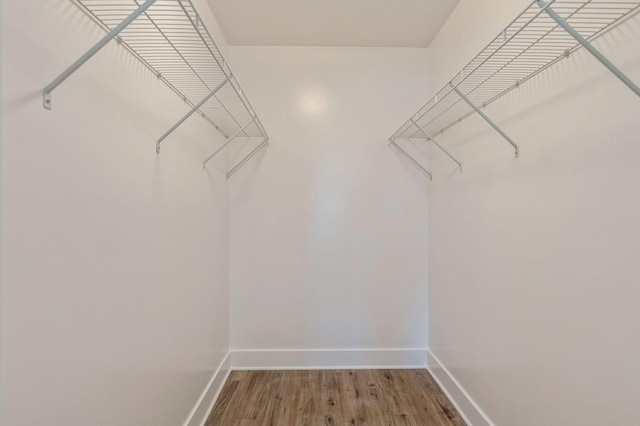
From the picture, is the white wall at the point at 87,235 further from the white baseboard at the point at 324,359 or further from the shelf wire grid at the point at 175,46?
the white baseboard at the point at 324,359

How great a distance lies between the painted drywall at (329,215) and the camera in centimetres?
243

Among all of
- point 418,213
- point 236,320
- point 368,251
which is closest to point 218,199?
point 236,320

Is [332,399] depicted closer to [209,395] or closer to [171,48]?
[209,395]

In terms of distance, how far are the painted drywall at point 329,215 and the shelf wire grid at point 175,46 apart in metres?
0.67

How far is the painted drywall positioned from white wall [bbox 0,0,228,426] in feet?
2.84

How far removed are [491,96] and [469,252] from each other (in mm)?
837

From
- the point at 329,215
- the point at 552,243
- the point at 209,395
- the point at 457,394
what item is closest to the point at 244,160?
the point at 329,215

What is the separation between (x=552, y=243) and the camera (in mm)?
1193

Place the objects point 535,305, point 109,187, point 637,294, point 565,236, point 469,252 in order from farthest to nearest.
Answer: point 469,252 → point 535,305 → point 565,236 → point 109,187 → point 637,294

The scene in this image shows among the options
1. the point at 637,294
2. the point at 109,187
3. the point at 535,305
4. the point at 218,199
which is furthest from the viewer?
the point at 218,199

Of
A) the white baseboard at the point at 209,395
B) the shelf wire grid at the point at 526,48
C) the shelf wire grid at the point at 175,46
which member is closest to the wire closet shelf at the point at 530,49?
the shelf wire grid at the point at 526,48

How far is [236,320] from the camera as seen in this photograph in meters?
2.45

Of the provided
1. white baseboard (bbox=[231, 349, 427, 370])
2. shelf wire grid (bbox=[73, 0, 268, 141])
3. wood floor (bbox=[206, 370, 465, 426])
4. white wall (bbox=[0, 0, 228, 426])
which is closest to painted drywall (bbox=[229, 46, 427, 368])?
white baseboard (bbox=[231, 349, 427, 370])

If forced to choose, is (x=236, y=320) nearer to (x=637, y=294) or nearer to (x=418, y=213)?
(x=418, y=213)
